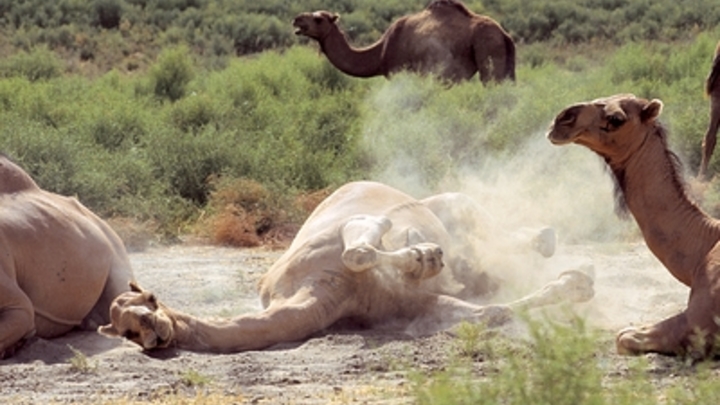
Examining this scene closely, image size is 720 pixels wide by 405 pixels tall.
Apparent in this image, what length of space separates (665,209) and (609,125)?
58cm

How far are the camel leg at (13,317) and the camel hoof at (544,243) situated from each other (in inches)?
147

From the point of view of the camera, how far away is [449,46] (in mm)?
24859

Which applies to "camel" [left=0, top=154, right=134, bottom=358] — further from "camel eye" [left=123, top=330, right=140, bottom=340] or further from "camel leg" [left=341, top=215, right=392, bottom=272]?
"camel leg" [left=341, top=215, right=392, bottom=272]

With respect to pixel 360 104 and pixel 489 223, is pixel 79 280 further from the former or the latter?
pixel 360 104

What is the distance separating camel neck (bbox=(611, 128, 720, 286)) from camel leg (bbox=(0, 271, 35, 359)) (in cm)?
348

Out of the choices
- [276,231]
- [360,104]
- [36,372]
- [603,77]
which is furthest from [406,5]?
[36,372]

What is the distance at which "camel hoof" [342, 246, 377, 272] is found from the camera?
9.09 meters

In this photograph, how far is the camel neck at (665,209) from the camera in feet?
27.2

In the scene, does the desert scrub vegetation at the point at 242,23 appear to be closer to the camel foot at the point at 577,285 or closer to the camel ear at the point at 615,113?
the camel foot at the point at 577,285

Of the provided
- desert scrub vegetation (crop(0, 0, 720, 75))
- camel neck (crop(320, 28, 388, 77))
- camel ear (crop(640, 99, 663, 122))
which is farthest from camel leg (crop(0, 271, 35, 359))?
desert scrub vegetation (crop(0, 0, 720, 75))

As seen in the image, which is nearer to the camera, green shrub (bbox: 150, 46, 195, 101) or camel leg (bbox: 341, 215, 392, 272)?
camel leg (bbox: 341, 215, 392, 272)

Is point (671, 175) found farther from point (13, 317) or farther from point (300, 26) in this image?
point (300, 26)

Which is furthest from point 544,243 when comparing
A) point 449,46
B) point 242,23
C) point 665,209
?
point 242,23

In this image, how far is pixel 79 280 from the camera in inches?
367
